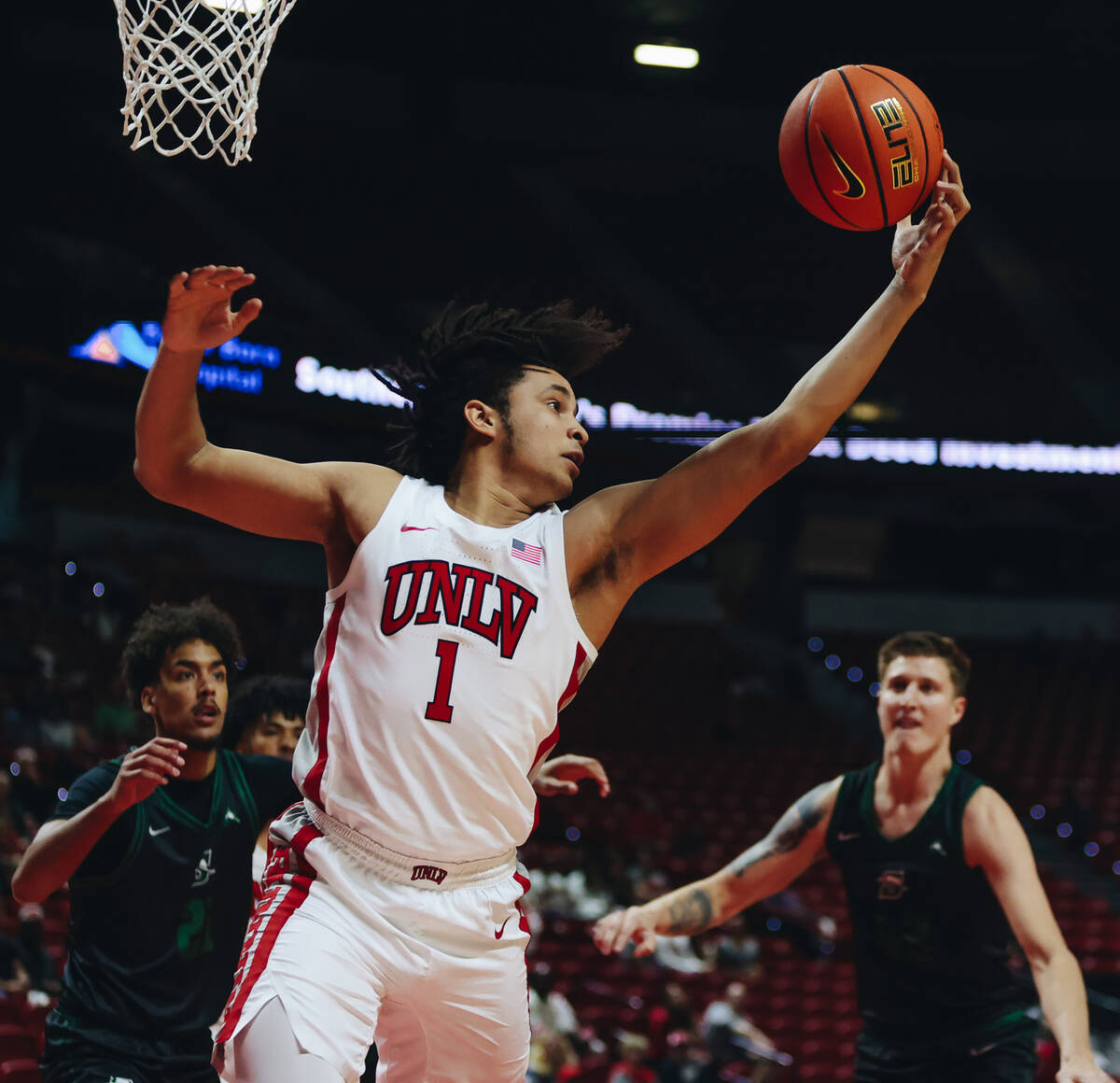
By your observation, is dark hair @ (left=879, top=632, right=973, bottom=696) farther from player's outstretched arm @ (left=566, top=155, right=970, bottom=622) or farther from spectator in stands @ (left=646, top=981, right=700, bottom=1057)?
spectator in stands @ (left=646, top=981, right=700, bottom=1057)

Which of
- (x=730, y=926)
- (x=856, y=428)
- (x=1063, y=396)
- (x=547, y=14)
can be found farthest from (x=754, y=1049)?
(x=1063, y=396)

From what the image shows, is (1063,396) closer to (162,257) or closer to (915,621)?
(915,621)

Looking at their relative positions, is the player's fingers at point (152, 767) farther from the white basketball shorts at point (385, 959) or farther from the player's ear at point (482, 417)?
the player's ear at point (482, 417)

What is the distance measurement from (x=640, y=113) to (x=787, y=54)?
193cm

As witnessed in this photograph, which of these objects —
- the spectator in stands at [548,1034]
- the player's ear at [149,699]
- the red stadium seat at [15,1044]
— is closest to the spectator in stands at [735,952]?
the spectator in stands at [548,1034]

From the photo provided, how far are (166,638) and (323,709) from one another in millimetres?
1127

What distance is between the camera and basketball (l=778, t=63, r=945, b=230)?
296cm

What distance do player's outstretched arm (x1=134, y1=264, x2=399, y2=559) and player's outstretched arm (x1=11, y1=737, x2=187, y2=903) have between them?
21.1 inches

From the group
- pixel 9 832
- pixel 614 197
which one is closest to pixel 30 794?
pixel 9 832

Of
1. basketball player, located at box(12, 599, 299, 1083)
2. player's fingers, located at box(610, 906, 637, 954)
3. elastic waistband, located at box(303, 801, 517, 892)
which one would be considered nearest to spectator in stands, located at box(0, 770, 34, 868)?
basketball player, located at box(12, 599, 299, 1083)

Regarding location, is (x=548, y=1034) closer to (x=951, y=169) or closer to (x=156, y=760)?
(x=156, y=760)

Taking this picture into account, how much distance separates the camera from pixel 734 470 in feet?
8.61

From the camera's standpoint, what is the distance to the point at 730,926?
438 inches

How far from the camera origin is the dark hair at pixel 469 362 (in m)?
2.84
